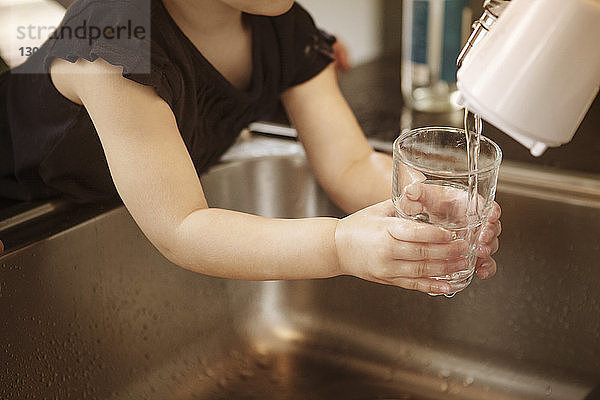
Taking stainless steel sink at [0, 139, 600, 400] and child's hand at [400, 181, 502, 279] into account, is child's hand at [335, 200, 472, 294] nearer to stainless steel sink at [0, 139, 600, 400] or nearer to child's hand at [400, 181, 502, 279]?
child's hand at [400, 181, 502, 279]

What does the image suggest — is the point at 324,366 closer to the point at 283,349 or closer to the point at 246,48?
the point at 283,349

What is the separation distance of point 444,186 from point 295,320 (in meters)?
0.40

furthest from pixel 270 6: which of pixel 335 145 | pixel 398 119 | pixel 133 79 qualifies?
pixel 398 119

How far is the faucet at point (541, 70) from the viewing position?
42cm

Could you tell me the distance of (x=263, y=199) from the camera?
0.95 m

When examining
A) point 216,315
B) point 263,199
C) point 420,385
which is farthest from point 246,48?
point 420,385

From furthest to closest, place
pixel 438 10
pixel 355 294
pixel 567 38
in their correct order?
1. pixel 438 10
2. pixel 355 294
3. pixel 567 38

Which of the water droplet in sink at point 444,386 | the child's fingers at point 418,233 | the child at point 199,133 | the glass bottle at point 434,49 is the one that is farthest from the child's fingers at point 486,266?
the glass bottle at point 434,49

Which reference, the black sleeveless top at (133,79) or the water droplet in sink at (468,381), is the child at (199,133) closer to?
the black sleeveless top at (133,79)

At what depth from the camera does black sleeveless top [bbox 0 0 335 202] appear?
686 mm

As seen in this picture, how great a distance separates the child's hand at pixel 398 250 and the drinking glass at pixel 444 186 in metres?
0.02

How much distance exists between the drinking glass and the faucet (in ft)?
0.42

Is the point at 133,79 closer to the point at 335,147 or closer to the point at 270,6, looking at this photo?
the point at 270,6

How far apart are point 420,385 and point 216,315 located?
0.84 feet
